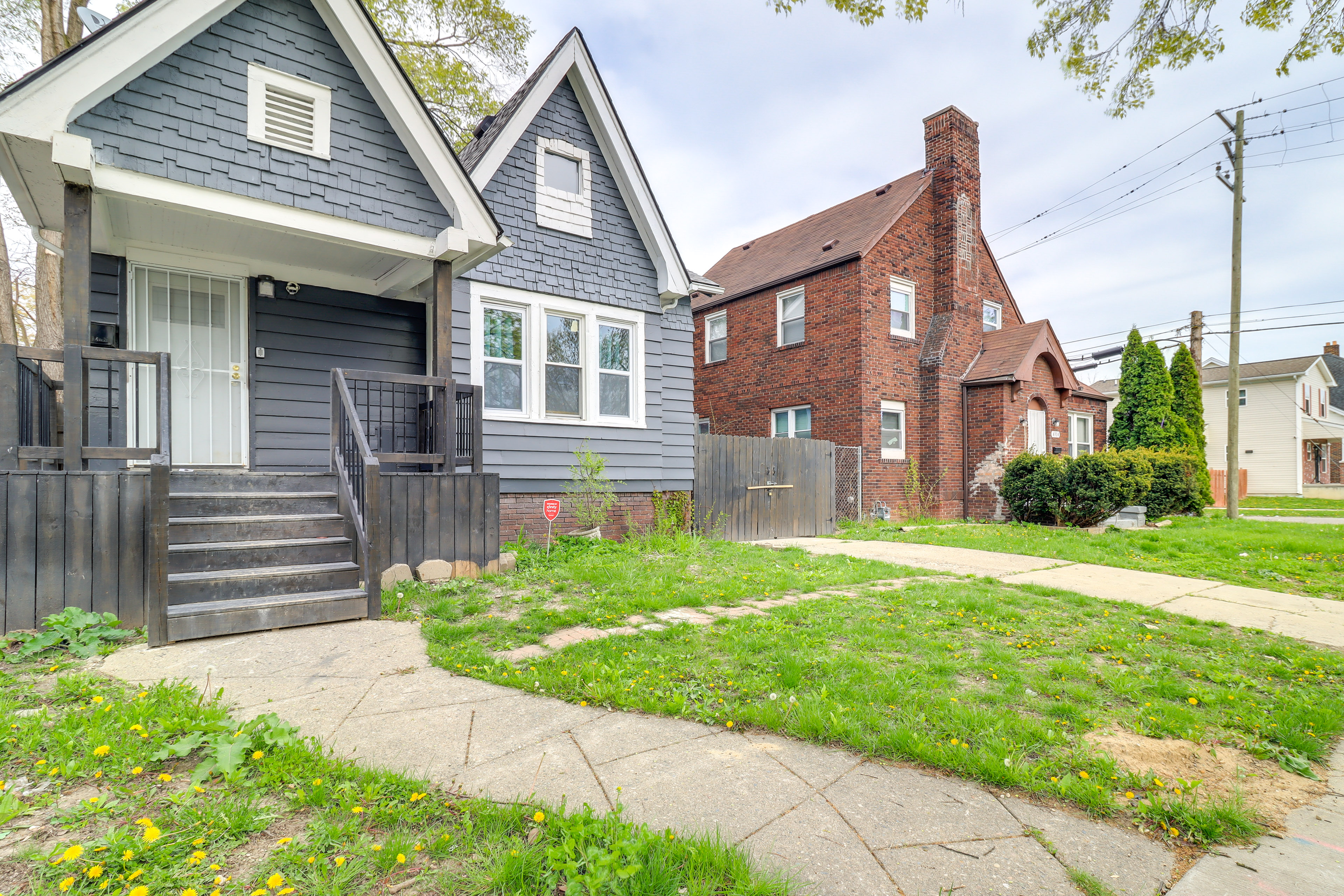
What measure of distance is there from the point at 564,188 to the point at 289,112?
3.56 m

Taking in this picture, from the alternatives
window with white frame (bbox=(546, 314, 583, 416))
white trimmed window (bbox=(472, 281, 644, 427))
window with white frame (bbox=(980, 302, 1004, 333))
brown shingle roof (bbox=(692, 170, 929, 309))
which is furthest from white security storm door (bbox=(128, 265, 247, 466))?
window with white frame (bbox=(980, 302, 1004, 333))

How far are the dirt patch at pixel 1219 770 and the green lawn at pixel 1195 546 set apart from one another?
212 inches

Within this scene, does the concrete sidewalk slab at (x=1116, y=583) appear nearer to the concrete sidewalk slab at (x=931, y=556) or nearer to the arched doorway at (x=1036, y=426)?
the concrete sidewalk slab at (x=931, y=556)

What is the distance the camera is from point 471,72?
1455 centimetres

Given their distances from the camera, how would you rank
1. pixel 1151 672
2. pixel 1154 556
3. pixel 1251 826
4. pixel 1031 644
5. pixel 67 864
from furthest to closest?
pixel 1154 556
pixel 1031 644
pixel 1151 672
pixel 1251 826
pixel 67 864

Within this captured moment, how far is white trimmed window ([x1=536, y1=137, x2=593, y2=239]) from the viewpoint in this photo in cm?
855

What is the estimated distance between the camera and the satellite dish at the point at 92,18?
622 centimetres

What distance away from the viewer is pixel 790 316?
1533 cm

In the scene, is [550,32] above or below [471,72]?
above

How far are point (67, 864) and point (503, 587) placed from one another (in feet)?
13.6

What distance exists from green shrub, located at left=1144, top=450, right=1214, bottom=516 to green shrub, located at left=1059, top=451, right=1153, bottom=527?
1.33 metres

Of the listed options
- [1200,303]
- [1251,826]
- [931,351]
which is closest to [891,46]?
[1251,826]

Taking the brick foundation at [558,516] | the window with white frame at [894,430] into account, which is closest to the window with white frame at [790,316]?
the window with white frame at [894,430]

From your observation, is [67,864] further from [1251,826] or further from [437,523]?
[437,523]
